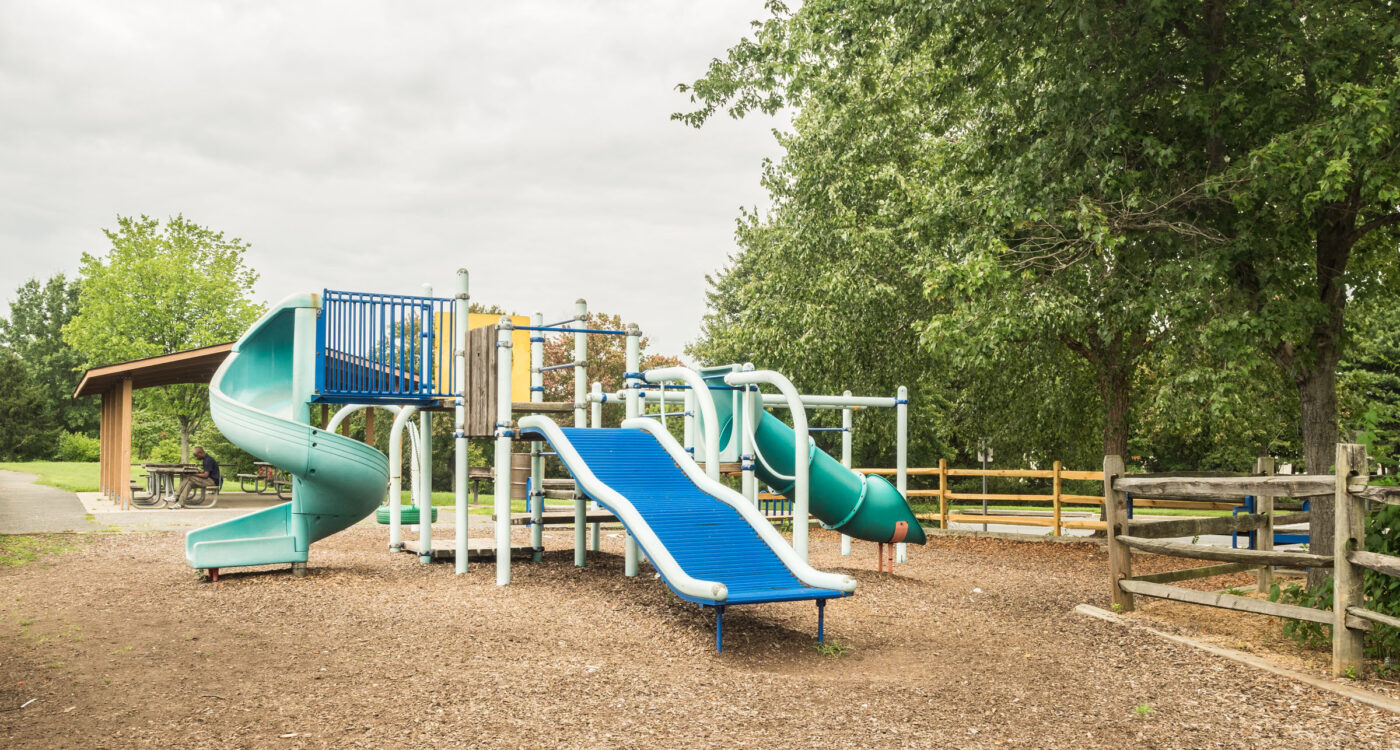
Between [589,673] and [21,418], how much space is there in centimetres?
6084

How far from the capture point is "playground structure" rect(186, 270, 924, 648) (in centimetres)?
934

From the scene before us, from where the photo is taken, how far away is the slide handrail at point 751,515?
7.30 metres

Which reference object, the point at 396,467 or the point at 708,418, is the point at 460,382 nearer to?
the point at 396,467

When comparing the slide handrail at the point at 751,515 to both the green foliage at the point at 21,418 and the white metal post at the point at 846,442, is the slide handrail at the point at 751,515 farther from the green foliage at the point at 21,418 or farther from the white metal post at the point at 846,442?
the green foliage at the point at 21,418

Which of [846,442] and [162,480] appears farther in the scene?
[162,480]

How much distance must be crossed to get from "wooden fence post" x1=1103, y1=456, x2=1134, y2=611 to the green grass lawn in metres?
27.9

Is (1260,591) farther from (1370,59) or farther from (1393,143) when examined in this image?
(1370,59)

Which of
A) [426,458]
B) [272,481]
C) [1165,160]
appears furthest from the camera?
[272,481]

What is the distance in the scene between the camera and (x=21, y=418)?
54344 millimetres

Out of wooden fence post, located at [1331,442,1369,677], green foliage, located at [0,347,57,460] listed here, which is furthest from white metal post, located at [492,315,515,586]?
green foliage, located at [0,347,57,460]

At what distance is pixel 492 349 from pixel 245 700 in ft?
18.3

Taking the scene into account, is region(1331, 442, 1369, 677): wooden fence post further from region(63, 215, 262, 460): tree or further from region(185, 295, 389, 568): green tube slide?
region(63, 215, 262, 460): tree

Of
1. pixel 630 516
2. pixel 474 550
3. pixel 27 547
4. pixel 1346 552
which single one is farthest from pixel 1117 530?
pixel 27 547

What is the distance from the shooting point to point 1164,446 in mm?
37062
